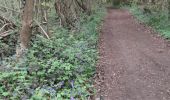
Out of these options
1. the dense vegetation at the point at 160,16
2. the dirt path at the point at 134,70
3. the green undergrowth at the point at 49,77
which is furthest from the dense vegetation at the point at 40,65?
the dense vegetation at the point at 160,16

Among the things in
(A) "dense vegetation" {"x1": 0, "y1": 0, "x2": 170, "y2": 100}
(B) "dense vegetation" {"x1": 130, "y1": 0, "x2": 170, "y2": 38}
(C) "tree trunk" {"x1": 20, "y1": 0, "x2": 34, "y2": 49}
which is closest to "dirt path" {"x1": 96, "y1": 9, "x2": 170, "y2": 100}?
(A) "dense vegetation" {"x1": 0, "y1": 0, "x2": 170, "y2": 100}

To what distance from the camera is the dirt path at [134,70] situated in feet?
25.2

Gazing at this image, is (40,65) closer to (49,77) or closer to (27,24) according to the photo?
(49,77)

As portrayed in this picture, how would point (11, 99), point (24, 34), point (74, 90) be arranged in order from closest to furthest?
1. point (11, 99)
2. point (74, 90)
3. point (24, 34)

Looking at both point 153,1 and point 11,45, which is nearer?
point 11,45

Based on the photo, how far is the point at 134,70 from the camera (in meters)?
9.70

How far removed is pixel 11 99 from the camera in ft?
22.1

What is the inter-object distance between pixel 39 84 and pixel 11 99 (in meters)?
1.02

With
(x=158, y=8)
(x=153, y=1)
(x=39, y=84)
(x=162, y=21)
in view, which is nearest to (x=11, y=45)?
(x=39, y=84)

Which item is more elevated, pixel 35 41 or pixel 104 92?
pixel 35 41

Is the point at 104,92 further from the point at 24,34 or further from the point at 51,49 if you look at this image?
the point at 24,34

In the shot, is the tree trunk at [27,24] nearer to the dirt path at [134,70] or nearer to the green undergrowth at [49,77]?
the green undergrowth at [49,77]

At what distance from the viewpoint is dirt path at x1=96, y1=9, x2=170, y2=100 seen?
7.67m

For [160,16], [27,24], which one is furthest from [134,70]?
[160,16]
